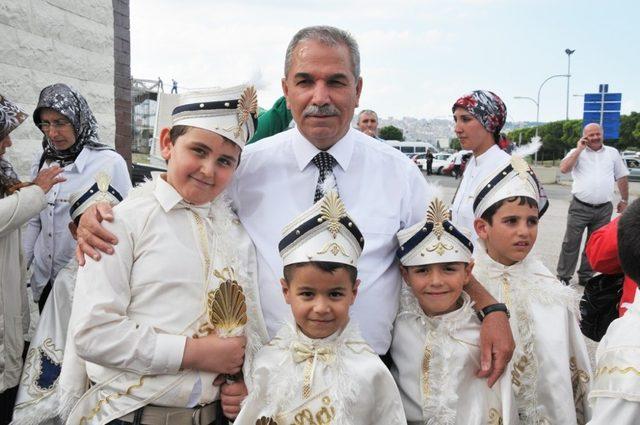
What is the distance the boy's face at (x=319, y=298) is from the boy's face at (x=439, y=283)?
0.44m

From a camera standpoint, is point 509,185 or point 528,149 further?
point 528,149

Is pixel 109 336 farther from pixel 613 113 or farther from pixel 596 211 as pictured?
pixel 613 113

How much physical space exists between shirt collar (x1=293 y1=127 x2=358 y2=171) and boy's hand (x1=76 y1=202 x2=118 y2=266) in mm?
878

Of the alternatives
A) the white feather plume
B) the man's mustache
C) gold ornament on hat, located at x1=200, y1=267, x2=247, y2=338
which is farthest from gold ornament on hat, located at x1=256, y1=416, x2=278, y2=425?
the white feather plume

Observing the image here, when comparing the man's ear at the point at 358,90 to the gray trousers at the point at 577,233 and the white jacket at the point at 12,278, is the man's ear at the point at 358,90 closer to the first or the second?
the white jacket at the point at 12,278

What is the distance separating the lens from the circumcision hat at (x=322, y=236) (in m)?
2.06

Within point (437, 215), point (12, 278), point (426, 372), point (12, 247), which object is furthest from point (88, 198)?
point (426, 372)

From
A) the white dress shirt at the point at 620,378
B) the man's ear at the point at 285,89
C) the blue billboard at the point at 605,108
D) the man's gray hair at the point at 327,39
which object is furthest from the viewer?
the blue billboard at the point at 605,108

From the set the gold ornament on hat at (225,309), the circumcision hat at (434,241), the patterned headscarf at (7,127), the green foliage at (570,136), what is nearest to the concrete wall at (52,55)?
the patterned headscarf at (7,127)

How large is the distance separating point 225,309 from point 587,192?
670cm

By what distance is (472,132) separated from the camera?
181 inches

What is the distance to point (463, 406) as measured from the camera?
7.65 ft

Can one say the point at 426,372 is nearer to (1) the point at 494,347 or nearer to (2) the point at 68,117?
(1) the point at 494,347

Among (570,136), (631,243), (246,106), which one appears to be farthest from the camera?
(570,136)
